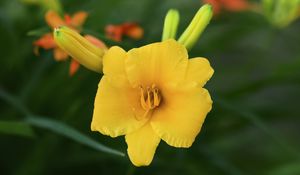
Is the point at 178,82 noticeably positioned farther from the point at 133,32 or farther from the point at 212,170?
the point at 212,170

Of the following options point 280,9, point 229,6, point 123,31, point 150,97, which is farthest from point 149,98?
point 229,6

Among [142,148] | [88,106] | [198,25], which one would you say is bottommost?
[88,106]

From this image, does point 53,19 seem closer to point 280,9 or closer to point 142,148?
point 142,148

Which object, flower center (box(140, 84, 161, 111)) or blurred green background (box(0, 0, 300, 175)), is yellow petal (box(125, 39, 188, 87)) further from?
blurred green background (box(0, 0, 300, 175))

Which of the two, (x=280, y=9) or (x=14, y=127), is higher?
(x=280, y=9)

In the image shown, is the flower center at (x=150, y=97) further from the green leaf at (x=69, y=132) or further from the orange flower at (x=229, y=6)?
the orange flower at (x=229, y=6)

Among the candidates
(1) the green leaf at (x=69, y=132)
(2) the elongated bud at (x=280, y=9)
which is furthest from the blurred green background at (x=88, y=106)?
(2) the elongated bud at (x=280, y=9)
